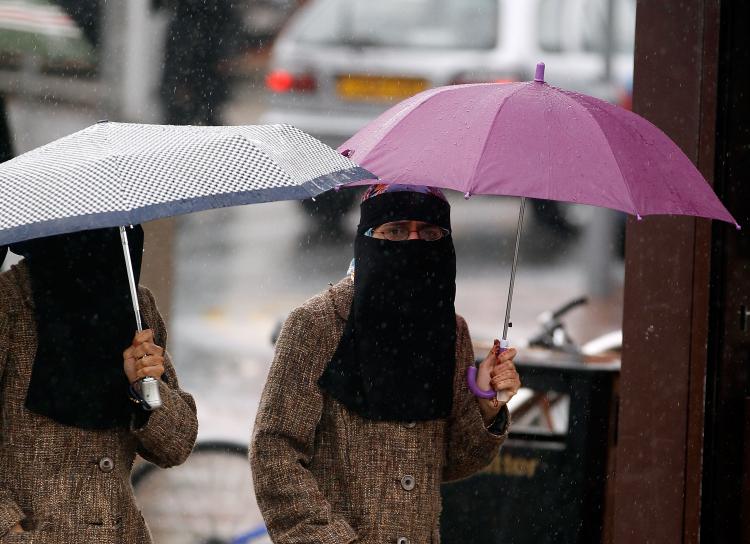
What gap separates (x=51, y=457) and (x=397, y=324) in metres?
0.91

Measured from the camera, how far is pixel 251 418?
26.8 feet

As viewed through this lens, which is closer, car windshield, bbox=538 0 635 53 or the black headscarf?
the black headscarf

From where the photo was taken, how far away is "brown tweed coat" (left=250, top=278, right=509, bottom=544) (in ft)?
10.9

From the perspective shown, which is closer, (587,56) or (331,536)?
(331,536)

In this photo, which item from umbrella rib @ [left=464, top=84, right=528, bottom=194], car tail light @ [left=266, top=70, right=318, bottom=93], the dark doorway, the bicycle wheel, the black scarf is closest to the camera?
umbrella rib @ [left=464, top=84, right=528, bottom=194]

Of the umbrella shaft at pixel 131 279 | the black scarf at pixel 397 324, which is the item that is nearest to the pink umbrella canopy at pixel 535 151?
the black scarf at pixel 397 324

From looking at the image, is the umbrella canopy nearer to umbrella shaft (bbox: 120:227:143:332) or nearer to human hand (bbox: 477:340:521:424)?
umbrella shaft (bbox: 120:227:143:332)

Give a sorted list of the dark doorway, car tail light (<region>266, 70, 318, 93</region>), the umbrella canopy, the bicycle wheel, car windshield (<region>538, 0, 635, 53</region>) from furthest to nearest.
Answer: car windshield (<region>538, 0, 635, 53</region>) < car tail light (<region>266, 70, 318, 93</region>) < the bicycle wheel < the dark doorway < the umbrella canopy

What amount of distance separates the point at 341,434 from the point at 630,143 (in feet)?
3.36

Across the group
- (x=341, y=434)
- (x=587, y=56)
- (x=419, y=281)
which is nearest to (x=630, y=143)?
(x=419, y=281)

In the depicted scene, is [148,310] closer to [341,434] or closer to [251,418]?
[341,434]

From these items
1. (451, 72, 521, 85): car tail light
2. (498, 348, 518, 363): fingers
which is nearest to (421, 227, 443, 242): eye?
(498, 348, 518, 363): fingers

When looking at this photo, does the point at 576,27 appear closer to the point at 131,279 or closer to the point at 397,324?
the point at 397,324

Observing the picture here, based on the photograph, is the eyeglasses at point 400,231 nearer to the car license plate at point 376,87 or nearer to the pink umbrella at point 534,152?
the pink umbrella at point 534,152
